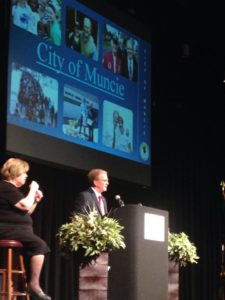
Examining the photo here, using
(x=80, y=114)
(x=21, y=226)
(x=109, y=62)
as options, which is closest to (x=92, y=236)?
(x=21, y=226)

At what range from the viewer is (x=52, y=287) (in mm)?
6445

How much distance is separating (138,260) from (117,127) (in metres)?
2.38

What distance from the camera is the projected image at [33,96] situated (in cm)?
542

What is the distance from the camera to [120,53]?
6.88 metres

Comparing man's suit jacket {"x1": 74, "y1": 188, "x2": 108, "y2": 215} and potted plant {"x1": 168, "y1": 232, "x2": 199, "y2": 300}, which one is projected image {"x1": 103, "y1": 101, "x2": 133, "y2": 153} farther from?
potted plant {"x1": 168, "y1": 232, "x2": 199, "y2": 300}

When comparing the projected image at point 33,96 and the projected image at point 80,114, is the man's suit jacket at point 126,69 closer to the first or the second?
the projected image at point 80,114

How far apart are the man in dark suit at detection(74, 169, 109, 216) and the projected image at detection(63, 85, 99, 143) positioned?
731 mm

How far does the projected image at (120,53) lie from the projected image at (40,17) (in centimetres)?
78

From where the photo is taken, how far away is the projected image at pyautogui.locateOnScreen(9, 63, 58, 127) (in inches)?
213

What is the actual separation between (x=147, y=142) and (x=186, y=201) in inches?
62.8

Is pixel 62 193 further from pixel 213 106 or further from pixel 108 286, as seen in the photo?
pixel 213 106

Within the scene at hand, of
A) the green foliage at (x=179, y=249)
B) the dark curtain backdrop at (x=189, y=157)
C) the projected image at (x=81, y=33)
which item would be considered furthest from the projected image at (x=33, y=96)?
the dark curtain backdrop at (x=189, y=157)

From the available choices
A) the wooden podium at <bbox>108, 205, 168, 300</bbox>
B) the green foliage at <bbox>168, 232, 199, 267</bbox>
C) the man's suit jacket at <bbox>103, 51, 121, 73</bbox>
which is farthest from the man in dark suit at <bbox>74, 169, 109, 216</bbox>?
the man's suit jacket at <bbox>103, 51, 121, 73</bbox>

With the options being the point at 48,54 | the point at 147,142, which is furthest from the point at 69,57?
the point at 147,142
